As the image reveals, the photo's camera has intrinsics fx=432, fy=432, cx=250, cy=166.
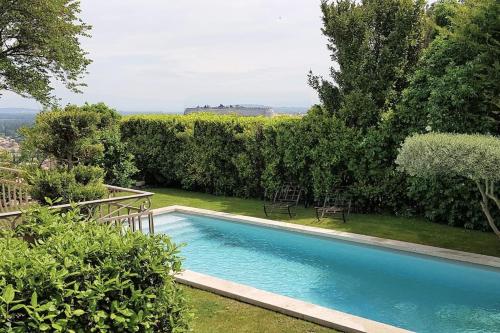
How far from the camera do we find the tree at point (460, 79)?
10.6m

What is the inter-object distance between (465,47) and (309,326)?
910cm

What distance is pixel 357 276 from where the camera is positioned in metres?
9.92

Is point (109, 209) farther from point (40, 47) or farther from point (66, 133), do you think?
point (40, 47)

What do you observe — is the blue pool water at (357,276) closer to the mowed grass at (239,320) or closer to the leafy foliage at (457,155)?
the mowed grass at (239,320)

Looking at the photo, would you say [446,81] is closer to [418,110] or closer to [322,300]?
[418,110]

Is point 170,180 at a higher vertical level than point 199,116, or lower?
lower

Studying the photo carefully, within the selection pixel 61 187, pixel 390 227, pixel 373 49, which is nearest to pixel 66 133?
pixel 61 187

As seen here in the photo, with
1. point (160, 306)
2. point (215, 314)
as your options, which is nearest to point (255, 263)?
point (215, 314)

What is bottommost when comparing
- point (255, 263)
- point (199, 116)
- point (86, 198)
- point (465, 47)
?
point (255, 263)

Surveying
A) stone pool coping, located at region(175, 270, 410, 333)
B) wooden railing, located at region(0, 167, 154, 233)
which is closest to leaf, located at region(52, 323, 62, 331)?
wooden railing, located at region(0, 167, 154, 233)

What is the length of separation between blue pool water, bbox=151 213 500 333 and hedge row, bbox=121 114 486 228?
3054 mm

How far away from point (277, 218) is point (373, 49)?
21.1 feet

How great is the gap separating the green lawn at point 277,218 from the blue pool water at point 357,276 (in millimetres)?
1153

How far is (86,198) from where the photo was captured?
9.26 m
